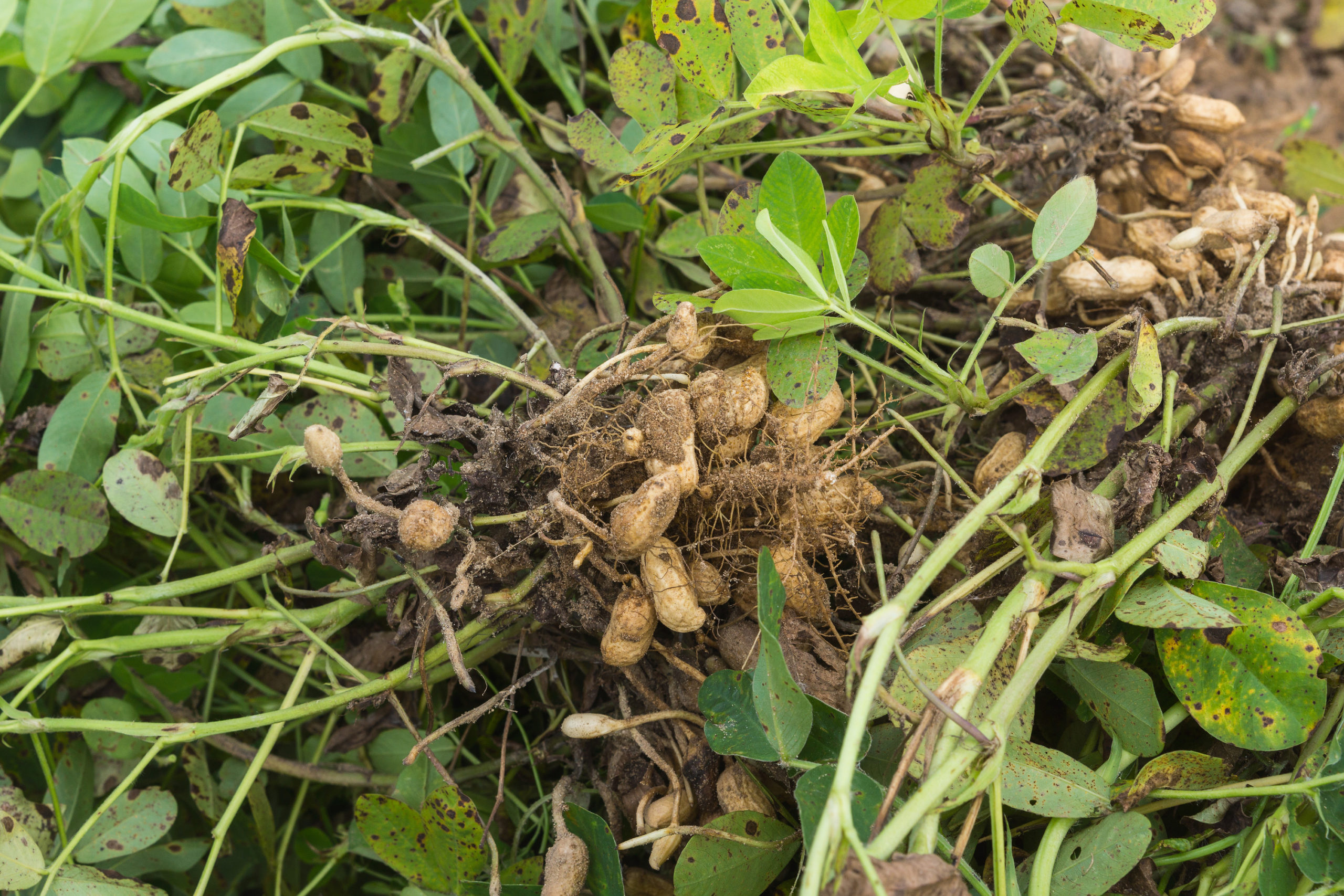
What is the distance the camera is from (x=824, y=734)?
55cm

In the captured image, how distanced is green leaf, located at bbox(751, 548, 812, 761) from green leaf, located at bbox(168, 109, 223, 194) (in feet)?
1.80

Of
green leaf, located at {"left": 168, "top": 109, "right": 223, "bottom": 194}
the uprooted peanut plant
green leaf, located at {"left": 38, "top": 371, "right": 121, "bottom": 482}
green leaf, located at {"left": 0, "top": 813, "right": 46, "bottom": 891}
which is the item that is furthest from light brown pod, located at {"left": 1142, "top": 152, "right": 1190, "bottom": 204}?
green leaf, located at {"left": 0, "top": 813, "right": 46, "bottom": 891}

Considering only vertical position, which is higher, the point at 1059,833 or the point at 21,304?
the point at 21,304

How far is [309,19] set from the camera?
0.81m

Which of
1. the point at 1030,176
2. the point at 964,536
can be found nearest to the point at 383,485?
the point at 964,536

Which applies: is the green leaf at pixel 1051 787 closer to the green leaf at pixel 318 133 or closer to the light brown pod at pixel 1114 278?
the light brown pod at pixel 1114 278

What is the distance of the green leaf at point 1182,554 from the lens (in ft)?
1.75

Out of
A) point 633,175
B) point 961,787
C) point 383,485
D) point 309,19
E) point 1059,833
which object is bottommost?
point 1059,833

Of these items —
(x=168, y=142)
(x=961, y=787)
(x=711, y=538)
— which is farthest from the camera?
(x=168, y=142)

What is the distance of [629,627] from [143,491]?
0.43 m

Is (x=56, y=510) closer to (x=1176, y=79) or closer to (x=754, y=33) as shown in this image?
(x=754, y=33)

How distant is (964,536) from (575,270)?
52 centimetres

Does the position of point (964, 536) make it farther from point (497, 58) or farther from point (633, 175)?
point (497, 58)

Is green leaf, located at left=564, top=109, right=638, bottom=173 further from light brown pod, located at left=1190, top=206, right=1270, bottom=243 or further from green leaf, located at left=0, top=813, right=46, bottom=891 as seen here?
green leaf, located at left=0, top=813, right=46, bottom=891
